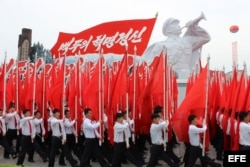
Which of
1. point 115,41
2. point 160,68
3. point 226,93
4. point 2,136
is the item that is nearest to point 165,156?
point 160,68

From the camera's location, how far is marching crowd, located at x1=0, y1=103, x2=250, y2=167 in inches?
259

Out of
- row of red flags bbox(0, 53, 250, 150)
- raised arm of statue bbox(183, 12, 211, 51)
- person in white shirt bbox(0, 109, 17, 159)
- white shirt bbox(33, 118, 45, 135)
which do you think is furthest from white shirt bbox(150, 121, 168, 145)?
raised arm of statue bbox(183, 12, 211, 51)

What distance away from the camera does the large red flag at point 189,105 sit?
6.64 m

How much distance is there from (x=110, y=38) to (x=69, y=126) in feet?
35.8

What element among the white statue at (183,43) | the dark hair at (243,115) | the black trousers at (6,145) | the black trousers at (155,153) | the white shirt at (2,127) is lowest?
the black trousers at (6,145)

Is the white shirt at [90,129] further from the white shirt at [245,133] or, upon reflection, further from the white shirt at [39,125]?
the white shirt at [245,133]

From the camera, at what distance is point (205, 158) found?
6.66 metres

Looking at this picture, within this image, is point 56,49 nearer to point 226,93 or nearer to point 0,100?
point 0,100

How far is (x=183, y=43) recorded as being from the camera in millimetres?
18922

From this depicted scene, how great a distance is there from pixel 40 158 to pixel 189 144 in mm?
3727

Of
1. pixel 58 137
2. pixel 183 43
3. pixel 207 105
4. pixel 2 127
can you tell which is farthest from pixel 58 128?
pixel 183 43

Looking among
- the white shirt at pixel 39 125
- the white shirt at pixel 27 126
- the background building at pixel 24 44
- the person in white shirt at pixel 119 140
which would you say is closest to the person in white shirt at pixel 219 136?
the person in white shirt at pixel 119 140

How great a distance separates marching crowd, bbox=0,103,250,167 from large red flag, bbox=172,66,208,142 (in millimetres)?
195

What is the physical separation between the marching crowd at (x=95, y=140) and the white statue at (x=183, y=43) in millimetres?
9890
